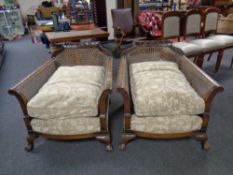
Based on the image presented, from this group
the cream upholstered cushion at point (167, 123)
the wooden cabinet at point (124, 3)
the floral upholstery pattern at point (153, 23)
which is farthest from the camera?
the wooden cabinet at point (124, 3)

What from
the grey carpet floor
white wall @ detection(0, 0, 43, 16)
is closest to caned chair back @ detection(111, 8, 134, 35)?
the grey carpet floor

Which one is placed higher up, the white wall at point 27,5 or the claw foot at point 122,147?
the white wall at point 27,5

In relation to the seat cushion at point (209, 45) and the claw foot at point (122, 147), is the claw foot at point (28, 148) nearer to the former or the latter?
the claw foot at point (122, 147)

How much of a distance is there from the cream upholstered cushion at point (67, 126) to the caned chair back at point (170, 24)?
214cm

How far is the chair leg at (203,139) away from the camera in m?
1.60

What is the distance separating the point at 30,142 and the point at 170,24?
2611 millimetres

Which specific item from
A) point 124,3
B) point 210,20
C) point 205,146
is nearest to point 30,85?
point 205,146

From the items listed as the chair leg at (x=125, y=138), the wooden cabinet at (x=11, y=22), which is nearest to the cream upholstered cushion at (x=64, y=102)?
the chair leg at (x=125, y=138)

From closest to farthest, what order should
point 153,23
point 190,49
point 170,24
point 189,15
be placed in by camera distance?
point 190,49 → point 170,24 → point 189,15 → point 153,23

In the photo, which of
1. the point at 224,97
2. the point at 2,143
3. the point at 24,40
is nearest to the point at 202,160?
the point at 224,97

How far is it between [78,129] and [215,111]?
149 cm

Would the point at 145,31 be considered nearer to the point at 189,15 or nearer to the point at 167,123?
the point at 189,15

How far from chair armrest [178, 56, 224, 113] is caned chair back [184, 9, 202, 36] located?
1502mm

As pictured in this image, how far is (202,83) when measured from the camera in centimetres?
158
